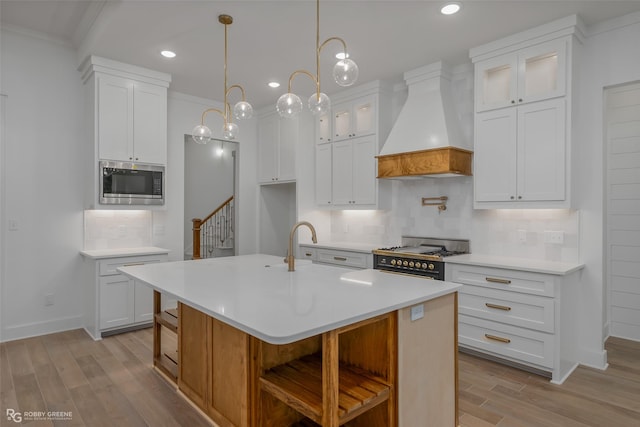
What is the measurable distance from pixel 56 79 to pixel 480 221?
4890mm

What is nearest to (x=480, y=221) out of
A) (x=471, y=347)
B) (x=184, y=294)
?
(x=471, y=347)

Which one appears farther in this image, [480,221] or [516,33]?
[480,221]

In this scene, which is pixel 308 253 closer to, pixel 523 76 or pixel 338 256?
pixel 338 256

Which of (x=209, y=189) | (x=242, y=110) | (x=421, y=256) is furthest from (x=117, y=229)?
(x=209, y=189)

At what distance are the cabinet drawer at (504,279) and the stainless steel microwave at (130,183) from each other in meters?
3.38

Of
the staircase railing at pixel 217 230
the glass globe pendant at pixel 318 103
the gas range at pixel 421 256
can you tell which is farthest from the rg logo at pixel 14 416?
the staircase railing at pixel 217 230

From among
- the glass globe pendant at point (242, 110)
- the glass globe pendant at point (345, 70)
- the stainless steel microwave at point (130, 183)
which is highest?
the glass globe pendant at point (345, 70)

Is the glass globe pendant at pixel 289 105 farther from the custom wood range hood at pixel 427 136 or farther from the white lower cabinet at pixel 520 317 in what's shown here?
the white lower cabinet at pixel 520 317

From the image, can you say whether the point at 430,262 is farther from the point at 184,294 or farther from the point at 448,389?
the point at 184,294

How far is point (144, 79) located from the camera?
425 cm

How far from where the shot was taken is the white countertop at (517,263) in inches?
115

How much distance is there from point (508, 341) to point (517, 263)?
2.20 feet

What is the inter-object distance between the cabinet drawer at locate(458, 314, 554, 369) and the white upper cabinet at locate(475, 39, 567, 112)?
200cm

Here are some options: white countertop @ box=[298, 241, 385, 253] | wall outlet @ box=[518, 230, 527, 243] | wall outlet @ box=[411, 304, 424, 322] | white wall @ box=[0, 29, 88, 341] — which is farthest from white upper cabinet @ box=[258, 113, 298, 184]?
wall outlet @ box=[411, 304, 424, 322]
